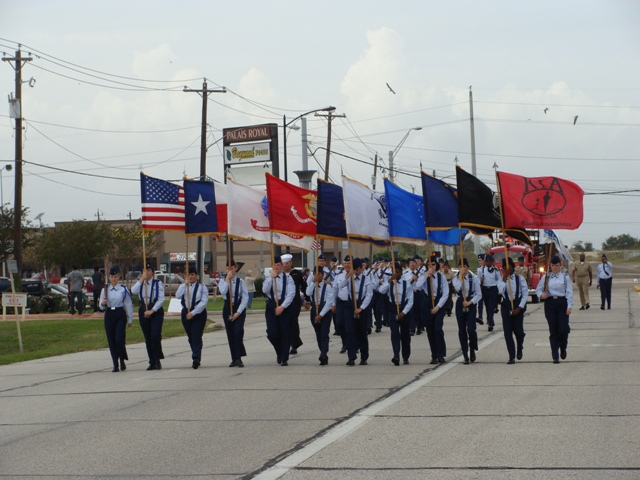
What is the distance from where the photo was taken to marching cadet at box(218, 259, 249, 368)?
1645cm

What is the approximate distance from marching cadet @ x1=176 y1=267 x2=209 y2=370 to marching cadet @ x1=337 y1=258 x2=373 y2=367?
7.86 ft

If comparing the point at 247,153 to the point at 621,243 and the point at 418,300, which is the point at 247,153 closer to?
the point at 418,300

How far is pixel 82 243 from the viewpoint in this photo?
71125mm

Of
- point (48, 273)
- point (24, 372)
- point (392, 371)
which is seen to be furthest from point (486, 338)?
point (48, 273)

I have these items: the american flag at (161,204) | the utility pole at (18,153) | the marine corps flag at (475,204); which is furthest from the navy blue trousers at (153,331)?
the utility pole at (18,153)

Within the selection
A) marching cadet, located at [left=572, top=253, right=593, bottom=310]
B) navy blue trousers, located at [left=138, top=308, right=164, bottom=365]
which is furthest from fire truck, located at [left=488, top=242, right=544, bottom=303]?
navy blue trousers, located at [left=138, top=308, right=164, bottom=365]

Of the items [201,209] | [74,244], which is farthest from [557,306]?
[74,244]

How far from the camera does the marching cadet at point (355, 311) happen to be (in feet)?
53.3

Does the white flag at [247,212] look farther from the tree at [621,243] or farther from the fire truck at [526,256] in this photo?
the tree at [621,243]

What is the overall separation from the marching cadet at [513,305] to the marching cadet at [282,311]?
360cm

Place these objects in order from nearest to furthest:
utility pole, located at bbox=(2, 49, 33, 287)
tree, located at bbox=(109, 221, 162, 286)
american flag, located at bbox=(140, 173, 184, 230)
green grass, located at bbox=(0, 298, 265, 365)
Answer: american flag, located at bbox=(140, 173, 184, 230) → green grass, located at bbox=(0, 298, 265, 365) → utility pole, located at bbox=(2, 49, 33, 287) → tree, located at bbox=(109, 221, 162, 286)

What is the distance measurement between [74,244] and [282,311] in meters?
57.3

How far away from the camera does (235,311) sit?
16.5 metres

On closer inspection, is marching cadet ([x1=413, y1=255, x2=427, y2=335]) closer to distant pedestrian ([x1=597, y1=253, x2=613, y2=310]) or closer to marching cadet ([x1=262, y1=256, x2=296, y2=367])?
marching cadet ([x1=262, y1=256, x2=296, y2=367])
